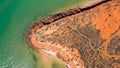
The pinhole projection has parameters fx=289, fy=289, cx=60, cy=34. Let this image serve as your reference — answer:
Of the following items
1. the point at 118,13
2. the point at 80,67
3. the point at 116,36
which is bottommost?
the point at 80,67

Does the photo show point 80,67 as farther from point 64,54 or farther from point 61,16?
point 61,16

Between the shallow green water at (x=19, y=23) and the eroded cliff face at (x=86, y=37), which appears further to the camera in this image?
the shallow green water at (x=19, y=23)

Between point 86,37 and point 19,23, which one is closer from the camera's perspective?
point 86,37

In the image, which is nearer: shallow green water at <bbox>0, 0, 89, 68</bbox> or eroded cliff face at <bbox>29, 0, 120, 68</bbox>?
eroded cliff face at <bbox>29, 0, 120, 68</bbox>

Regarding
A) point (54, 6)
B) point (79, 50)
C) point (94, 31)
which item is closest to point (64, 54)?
point (79, 50)
